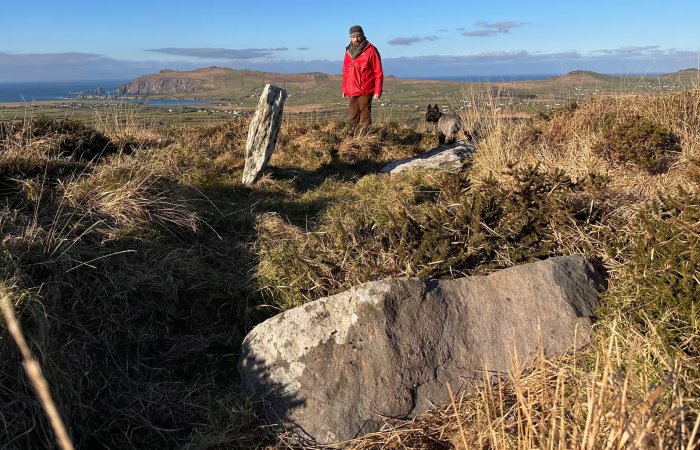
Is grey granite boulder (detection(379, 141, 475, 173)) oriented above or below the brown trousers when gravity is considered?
below

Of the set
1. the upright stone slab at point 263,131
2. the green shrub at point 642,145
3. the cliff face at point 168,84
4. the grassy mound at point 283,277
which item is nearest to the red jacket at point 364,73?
the upright stone slab at point 263,131

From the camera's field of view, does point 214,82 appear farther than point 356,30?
Yes

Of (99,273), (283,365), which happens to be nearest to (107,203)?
(99,273)

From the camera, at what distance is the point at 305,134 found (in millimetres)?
9914

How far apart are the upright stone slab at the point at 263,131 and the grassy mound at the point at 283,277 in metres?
0.56

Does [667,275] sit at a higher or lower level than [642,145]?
lower

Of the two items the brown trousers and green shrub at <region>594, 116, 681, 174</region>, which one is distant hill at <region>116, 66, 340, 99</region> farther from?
green shrub at <region>594, 116, 681, 174</region>

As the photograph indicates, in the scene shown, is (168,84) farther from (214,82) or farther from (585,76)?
(585,76)

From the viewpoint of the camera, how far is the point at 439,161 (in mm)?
7766

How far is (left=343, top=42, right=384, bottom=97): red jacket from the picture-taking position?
400 inches

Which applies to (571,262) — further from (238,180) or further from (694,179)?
(238,180)

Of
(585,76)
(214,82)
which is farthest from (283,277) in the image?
(214,82)

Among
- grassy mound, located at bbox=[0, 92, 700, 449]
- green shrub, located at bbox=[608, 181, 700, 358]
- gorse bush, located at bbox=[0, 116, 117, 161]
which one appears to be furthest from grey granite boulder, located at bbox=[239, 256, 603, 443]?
gorse bush, located at bbox=[0, 116, 117, 161]

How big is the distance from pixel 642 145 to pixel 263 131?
5.09m
